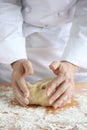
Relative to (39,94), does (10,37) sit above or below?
above

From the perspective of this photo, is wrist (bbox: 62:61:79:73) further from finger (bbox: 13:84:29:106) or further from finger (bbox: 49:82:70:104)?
finger (bbox: 13:84:29:106)

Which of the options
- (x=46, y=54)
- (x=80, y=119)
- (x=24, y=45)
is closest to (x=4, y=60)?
(x=24, y=45)

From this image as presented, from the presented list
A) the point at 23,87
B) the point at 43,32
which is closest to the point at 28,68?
the point at 23,87

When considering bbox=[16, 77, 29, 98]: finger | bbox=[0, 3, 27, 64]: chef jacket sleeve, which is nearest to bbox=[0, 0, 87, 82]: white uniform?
bbox=[0, 3, 27, 64]: chef jacket sleeve

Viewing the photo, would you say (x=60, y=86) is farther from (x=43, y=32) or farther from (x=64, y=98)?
(x=43, y=32)

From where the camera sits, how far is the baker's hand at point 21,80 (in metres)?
1.28

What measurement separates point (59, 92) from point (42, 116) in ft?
0.42

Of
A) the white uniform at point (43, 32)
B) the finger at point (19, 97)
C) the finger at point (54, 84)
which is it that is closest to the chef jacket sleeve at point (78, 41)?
the white uniform at point (43, 32)

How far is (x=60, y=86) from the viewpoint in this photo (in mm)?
1312

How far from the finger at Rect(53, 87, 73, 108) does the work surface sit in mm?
15

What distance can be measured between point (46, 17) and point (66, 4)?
10 cm

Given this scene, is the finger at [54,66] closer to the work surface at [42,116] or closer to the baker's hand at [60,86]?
the baker's hand at [60,86]

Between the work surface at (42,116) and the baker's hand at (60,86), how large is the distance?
0.09ft

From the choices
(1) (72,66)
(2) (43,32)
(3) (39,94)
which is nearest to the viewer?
(3) (39,94)
